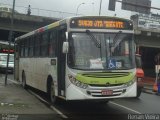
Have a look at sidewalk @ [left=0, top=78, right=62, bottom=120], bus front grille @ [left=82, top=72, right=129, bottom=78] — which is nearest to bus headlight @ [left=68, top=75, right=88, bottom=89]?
bus front grille @ [left=82, top=72, right=129, bottom=78]

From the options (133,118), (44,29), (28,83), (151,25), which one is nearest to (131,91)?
(133,118)

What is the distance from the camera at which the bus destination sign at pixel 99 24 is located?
45.3 feet

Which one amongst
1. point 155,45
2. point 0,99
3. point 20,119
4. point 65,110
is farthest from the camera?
point 155,45

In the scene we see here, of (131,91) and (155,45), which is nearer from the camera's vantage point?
(131,91)

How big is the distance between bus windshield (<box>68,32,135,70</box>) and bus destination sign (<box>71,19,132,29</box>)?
0.86 ft

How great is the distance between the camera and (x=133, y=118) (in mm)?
13211

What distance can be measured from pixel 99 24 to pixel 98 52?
0.92 m

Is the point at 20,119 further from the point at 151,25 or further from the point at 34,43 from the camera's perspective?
the point at 151,25

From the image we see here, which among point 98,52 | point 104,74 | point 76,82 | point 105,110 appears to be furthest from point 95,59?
point 105,110

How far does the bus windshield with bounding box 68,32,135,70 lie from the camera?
13.4m

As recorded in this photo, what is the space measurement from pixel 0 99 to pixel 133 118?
229 inches

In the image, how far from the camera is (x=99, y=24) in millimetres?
13906

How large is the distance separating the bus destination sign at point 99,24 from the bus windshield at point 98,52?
10.3 inches

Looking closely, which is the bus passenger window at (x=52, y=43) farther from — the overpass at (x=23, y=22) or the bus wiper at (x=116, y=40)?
the overpass at (x=23, y=22)
